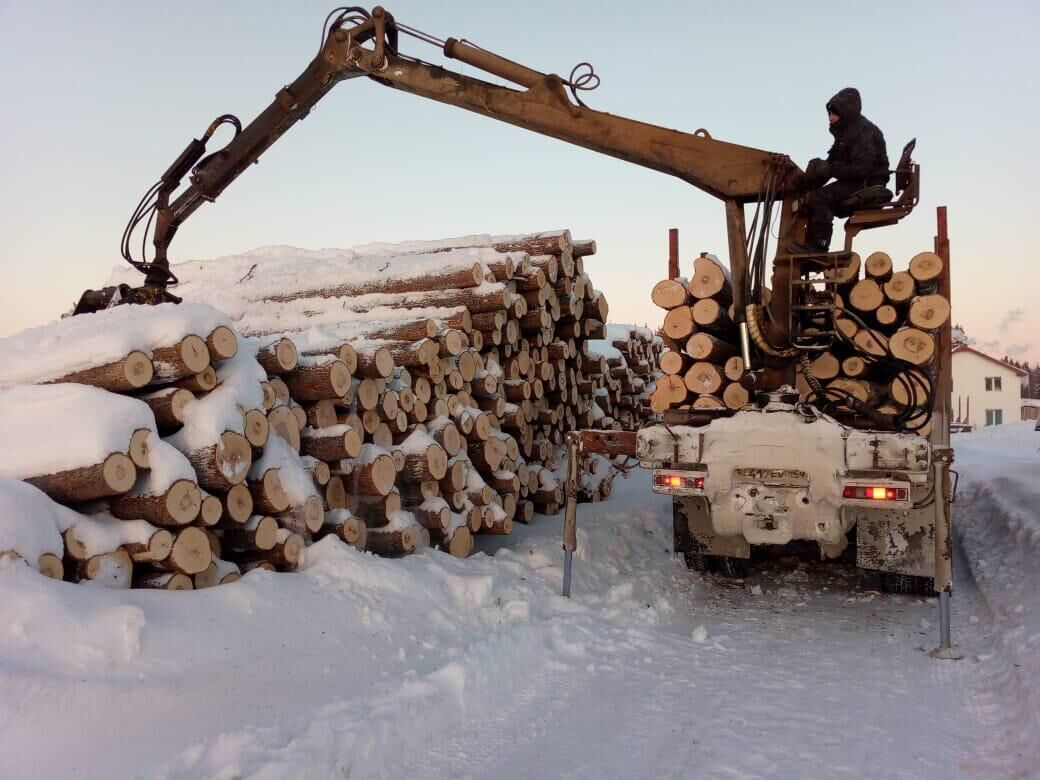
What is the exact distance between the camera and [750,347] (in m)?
6.70

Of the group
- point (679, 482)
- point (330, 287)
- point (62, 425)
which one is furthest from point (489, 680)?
point (330, 287)

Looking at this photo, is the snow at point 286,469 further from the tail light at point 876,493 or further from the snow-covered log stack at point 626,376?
the snow-covered log stack at point 626,376

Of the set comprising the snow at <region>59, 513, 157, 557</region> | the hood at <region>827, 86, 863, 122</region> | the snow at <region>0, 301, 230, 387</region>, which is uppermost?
the hood at <region>827, 86, 863, 122</region>

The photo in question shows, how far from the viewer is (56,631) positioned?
11.6 feet

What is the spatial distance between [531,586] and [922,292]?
4410 millimetres

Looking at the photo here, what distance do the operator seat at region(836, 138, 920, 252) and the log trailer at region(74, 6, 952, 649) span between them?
13 mm

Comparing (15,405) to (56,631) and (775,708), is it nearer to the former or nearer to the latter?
(56,631)

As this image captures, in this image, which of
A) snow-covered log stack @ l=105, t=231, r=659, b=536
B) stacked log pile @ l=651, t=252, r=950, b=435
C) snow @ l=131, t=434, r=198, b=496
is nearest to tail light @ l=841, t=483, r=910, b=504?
stacked log pile @ l=651, t=252, r=950, b=435

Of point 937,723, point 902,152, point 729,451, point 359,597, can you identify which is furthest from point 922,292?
point 359,597

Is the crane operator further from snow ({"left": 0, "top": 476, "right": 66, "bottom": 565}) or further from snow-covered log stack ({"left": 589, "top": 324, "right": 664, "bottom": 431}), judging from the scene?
snow ({"left": 0, "top": 476, "right": 66, "bottom": 565})

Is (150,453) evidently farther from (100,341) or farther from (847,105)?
(847,105)

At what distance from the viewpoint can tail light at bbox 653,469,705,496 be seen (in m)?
5.77

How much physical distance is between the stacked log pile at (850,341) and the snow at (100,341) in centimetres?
421

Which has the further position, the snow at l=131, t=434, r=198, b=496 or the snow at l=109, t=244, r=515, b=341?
the snow at l=109, t=244, r=515, b=341
